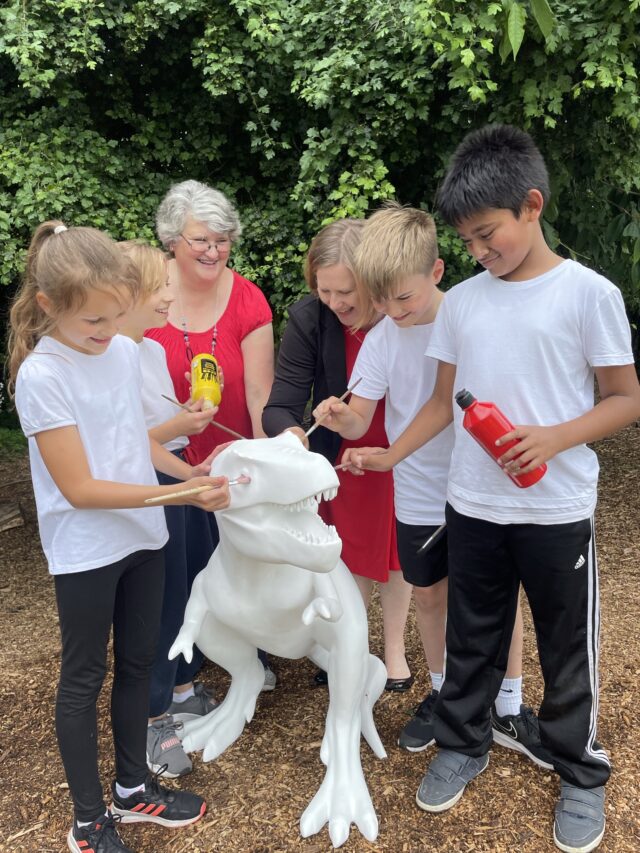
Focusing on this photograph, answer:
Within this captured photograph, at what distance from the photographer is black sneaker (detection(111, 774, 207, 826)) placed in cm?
236

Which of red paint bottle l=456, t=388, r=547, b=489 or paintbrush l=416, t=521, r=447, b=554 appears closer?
red paint bottle l=456, t=388, r=547, b=489

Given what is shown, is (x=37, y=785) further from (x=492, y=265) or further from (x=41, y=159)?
(x=41, y=159)

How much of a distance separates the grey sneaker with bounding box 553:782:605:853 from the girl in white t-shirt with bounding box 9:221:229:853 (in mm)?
1344

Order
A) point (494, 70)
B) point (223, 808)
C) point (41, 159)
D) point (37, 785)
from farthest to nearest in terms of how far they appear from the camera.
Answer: point (41, 159) < point (494, 70) < point (37, 785) < point (223, 808)

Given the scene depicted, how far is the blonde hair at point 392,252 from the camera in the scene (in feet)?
7.60

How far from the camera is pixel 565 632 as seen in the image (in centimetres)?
220

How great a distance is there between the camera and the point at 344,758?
237cm

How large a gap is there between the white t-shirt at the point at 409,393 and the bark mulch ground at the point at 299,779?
0.94m

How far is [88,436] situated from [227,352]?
914mm

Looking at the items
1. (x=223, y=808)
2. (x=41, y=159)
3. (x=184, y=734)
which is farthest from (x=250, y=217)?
(x=223, y=808)

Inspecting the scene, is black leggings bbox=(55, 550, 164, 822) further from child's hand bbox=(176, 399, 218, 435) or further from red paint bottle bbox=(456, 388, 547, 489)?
red paint bottle bbox=(456, 388, 547, 489)

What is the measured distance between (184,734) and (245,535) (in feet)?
3.68

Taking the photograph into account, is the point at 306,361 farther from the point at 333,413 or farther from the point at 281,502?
the point at 281,502

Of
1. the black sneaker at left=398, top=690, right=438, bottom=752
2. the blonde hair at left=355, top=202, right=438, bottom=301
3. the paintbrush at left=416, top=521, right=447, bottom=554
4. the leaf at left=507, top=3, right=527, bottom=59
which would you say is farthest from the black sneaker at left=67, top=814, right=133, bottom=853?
the leaf at left=507, top=3, right=527, bottom=59
